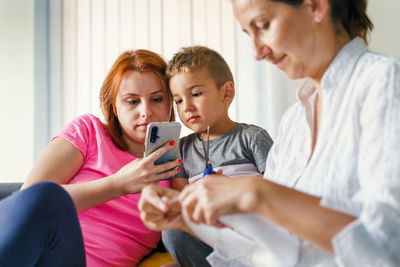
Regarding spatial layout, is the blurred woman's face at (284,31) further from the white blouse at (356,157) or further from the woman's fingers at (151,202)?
the woman's fingers at (151,202)

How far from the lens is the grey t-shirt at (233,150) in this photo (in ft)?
4.45

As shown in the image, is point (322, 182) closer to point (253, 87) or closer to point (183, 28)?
point (253, 87)

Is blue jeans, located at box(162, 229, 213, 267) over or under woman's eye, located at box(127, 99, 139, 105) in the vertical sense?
under

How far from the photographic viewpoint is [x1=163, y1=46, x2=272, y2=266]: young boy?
4.49 ft

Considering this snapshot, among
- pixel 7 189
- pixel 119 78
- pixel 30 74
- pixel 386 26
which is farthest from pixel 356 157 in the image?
pixel 30 74

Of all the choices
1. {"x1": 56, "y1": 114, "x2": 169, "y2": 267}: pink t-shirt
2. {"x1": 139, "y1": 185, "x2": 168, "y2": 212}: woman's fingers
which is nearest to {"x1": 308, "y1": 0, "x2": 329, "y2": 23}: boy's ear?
{"x1": 139, "y1": 185, "x2": 168, "y2": 212}: woman's fingers

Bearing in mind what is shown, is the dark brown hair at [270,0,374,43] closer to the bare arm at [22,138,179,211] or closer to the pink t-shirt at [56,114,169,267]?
the bare arm at [22,138,179,211]

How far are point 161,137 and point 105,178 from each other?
8.9 inches

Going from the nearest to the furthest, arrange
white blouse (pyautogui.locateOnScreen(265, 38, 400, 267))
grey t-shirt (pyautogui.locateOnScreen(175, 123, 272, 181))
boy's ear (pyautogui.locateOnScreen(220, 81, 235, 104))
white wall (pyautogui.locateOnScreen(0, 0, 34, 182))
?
white blouse (pyautogui.locateOnScreen(265, 38, 400, 267)) → grey t-shirt (pyautogui.locateOnScreen(175, 123, 272, 181)) → boy's ear (pyautogui.locateOnScreen(220, 81, 235, 104)) → white wall (pyautogui.locateOnScreen(0, 0, 34, 182))

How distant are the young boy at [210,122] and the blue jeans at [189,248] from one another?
1.09 feet

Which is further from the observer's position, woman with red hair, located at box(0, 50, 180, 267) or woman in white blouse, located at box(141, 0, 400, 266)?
woman with red hair, located at box(0, 50, 180, 267)

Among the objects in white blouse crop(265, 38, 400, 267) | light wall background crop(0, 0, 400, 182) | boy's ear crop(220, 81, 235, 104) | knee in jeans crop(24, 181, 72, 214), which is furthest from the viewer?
light wall background crop(0, 0, 400, 182)

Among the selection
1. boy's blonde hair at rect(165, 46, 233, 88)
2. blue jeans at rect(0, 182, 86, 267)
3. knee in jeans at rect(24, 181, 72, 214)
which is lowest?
blue jeans at rect(0, 182, 86, 267)

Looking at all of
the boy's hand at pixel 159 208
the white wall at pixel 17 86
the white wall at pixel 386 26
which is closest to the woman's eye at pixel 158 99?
the boy's hand at pixel 159 208
